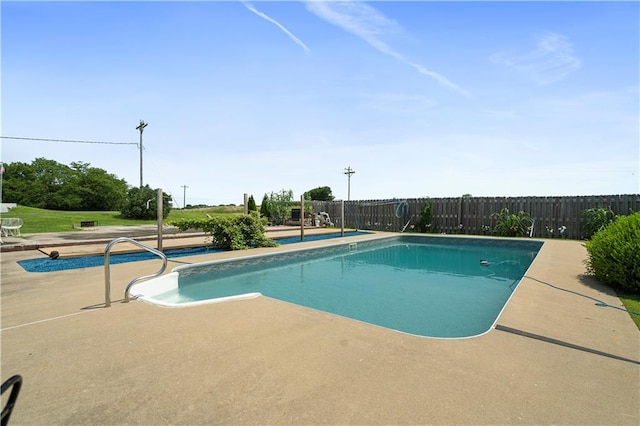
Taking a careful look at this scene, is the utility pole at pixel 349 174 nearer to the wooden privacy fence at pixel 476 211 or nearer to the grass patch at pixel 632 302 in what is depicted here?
the wooden privacy fence at pixel 476 211

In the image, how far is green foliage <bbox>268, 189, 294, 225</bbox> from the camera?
20.1m

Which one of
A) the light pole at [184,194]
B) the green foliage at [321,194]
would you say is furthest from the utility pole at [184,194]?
the green foliage at [321,194]

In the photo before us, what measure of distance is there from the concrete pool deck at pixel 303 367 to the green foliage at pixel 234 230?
5168 millimetres

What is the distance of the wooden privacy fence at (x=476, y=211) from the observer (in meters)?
12.0

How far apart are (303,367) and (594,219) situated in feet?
43.7

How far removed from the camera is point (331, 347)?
101 inches

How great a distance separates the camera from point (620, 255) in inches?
172

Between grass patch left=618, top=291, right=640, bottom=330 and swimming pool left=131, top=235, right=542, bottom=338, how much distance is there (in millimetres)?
1349

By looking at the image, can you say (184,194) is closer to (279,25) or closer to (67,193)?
(67,193)

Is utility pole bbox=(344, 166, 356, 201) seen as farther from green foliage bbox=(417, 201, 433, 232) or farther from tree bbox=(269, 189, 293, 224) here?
green foliage bbox=(417, 201, 433, 232)

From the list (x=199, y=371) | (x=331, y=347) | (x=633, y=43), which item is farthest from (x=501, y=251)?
(x=199, y=371)

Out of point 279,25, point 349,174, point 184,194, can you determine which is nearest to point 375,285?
point 279,25

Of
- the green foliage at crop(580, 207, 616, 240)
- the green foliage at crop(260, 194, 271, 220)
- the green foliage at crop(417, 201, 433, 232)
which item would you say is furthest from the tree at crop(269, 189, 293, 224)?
the green foliage at crop(580, 207, 616, 240)

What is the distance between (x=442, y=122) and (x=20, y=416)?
12282 millimetres
